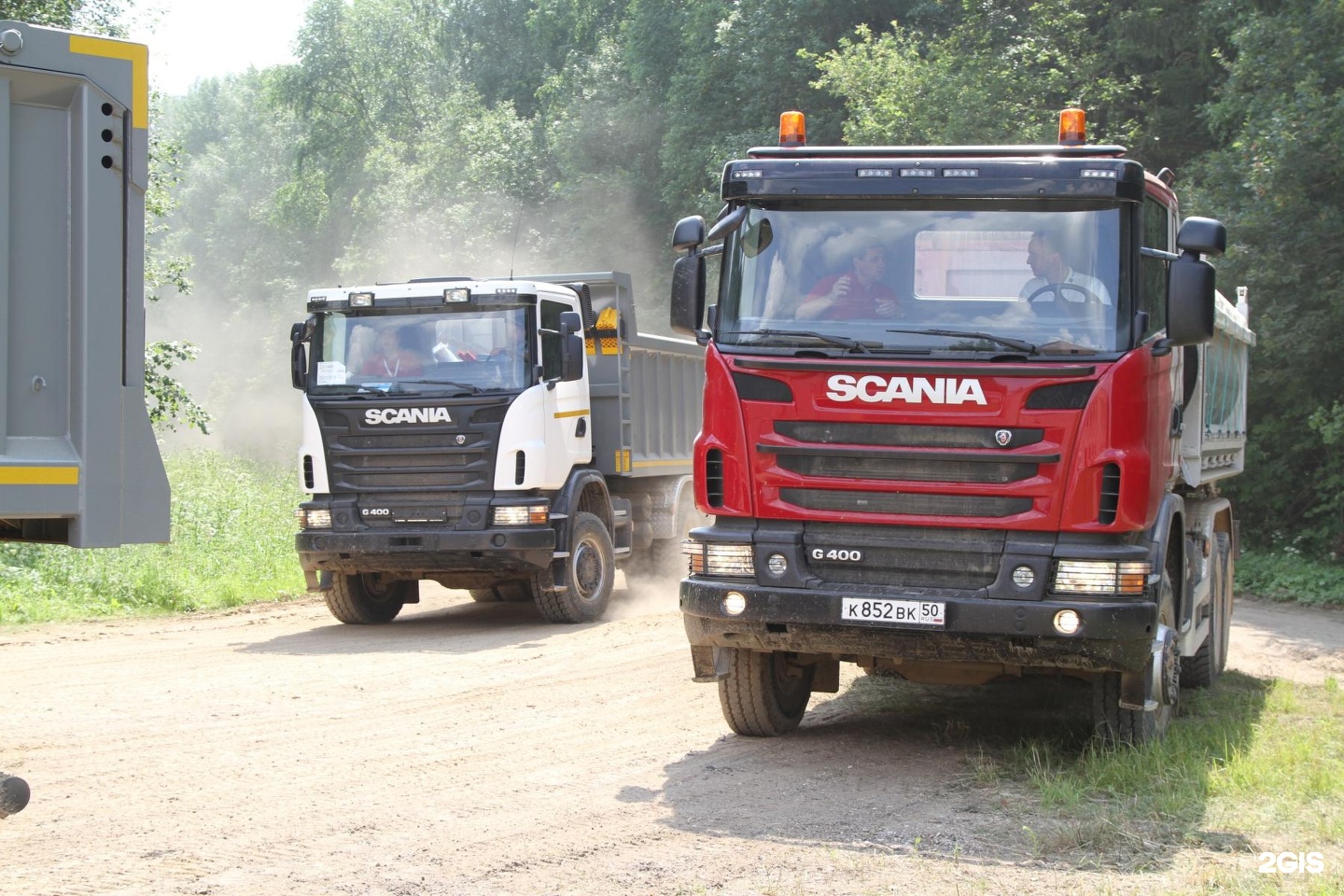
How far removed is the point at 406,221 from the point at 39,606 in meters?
32.3

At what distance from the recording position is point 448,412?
38.9ft

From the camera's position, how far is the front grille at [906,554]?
6621mm

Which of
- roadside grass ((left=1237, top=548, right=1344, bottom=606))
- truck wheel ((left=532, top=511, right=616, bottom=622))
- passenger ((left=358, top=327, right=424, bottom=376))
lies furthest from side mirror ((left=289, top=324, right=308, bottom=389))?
roadside grass ((left=1237, top=548, right=1344, bottom=606))

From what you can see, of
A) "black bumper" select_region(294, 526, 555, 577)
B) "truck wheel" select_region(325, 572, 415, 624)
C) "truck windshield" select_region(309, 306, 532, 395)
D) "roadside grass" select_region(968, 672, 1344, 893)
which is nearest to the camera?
"roadside grass" select_region(968, 672, 1344, 893)

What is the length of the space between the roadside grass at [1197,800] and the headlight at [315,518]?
6350mm

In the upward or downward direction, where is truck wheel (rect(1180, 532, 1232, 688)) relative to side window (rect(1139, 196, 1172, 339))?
downward

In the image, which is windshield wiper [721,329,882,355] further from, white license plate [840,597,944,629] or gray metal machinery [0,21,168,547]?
gray metal machinery [0,21,168,547]

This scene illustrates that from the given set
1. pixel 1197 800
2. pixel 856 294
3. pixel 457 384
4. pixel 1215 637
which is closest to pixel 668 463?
pixel 457 384

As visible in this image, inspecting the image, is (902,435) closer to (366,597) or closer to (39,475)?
(39,475)

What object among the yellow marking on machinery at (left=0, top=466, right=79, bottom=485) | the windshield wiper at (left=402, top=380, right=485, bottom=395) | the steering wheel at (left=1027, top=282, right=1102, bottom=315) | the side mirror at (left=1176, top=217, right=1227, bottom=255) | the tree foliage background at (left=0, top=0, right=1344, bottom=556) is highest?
the tree foliage background at (left=0, top=0, right=1344, bottom=556)

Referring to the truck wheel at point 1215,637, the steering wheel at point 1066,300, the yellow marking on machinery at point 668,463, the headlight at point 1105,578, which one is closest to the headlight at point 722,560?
the headlight at point 1105,578

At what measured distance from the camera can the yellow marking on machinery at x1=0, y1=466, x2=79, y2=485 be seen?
421 centimetres

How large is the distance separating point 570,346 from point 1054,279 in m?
6.17

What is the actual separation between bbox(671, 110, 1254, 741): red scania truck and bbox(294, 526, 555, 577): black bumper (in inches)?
193
